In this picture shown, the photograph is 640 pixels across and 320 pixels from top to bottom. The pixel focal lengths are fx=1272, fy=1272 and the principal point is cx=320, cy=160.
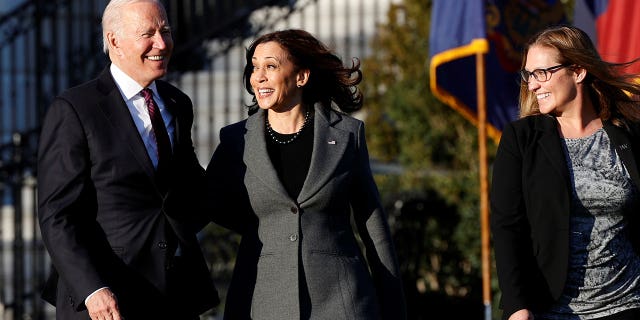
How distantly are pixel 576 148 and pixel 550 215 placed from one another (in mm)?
289

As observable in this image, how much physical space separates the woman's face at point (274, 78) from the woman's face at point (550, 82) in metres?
0.93

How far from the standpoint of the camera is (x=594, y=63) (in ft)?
14.8

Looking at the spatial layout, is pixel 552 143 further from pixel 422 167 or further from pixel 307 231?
pixel 422 167

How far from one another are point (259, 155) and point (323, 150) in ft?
0.81

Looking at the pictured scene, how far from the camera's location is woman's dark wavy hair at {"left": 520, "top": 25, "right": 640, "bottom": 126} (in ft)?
14.7

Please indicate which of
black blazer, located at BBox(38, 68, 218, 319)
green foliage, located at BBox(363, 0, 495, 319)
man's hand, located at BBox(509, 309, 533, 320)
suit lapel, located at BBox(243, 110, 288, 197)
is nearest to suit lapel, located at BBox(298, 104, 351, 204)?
suit lapel, located at BBox(243, 110, 288, 197)

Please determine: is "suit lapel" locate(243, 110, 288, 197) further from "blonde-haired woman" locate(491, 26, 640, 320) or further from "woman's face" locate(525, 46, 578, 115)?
"woman's face" locate(525, 46, 578, 115)

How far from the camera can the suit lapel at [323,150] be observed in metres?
4.77

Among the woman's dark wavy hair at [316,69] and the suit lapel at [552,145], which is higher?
the woman's dark wavy hair at [316,69]

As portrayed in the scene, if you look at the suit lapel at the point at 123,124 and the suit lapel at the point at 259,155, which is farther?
the suit lapel at the point at 259,155

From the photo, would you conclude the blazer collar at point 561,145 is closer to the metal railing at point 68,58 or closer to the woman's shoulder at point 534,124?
the woman's shoulder at point 534,124

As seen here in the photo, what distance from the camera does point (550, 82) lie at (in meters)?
4.47

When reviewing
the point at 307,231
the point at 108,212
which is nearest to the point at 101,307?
the point at 108,212

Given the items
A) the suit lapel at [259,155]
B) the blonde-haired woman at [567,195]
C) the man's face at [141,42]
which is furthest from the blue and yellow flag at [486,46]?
the man's face at [141,42]
